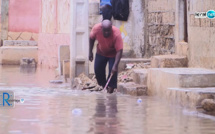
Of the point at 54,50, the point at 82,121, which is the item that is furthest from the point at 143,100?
the point at 54,50

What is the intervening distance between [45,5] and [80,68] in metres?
9.03

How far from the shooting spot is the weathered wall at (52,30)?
942 inches

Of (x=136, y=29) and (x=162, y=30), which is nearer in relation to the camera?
(x=162, y=30)

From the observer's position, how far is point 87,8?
55.6 feet

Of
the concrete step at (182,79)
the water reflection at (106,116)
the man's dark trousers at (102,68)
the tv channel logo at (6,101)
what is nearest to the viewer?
the water reflection at (106,116)

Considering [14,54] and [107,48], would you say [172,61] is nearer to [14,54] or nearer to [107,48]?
[107,48]

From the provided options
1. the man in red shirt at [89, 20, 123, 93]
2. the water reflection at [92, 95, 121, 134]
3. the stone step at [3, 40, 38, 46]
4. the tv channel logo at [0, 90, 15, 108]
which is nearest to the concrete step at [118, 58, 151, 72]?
the man in red shirt at [89, 20, 123, 93]

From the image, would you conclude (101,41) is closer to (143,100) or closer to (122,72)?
(143,100)

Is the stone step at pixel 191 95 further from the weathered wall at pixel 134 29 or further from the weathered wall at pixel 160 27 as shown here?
the weathered wall at pixel 134 29

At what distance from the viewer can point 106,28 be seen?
13.6 meters

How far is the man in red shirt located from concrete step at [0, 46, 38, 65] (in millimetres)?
11635

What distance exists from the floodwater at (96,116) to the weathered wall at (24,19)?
14620 millimetres

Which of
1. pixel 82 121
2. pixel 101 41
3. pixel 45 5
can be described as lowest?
pixel 82 121

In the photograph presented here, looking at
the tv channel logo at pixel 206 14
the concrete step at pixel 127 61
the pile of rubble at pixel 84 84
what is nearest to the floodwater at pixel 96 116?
the pile of rubble at pixel 84 84
